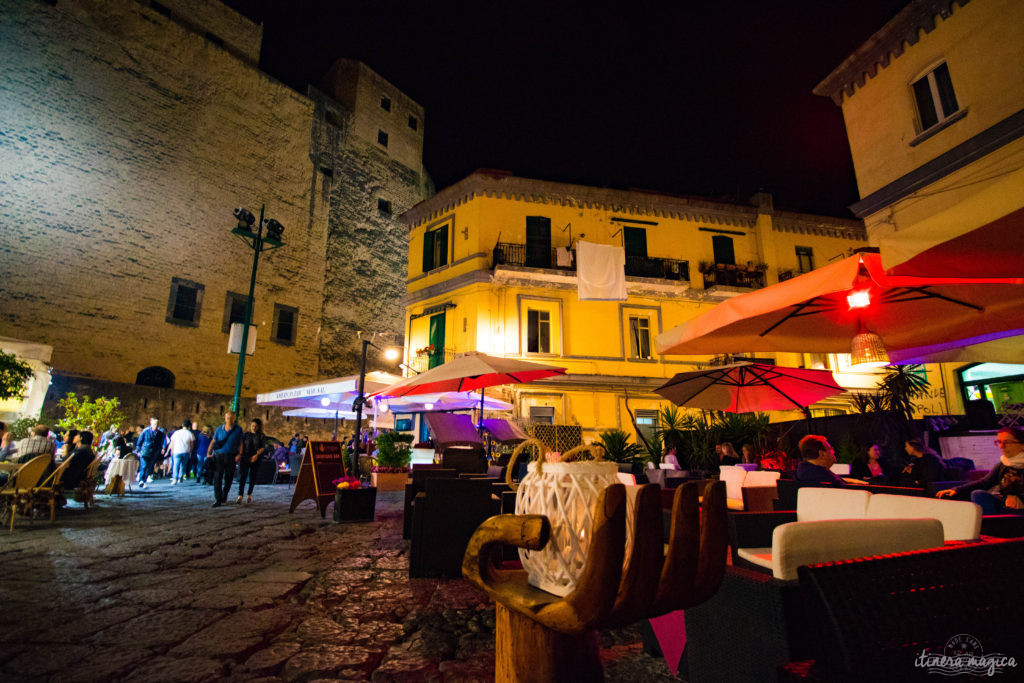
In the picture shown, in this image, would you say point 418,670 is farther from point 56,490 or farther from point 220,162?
point 220,162

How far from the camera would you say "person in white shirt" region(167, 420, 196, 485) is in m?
12.2

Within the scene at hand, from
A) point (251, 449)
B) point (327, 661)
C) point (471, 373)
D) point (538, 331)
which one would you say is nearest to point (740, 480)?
point (471, 373)

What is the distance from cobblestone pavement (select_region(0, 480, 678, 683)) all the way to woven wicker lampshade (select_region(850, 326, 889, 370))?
321cm

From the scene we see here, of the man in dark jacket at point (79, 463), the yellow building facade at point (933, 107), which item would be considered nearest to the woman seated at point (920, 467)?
the yellow building facade at point (933, 107)

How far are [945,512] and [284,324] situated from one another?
2144 cm

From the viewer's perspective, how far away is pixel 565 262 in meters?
16.4

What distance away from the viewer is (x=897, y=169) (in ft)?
30.0

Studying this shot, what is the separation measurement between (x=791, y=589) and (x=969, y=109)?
35.5 ft

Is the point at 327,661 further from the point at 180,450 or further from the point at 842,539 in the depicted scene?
the point at 180,450

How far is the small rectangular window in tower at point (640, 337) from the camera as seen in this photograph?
16703 millimetres

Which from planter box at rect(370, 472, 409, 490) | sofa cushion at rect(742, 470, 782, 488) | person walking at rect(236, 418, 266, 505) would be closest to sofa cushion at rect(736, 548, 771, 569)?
sofa cushion at rect(742, 470, 782, 488)

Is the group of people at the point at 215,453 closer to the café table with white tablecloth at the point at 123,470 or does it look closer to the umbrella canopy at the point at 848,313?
the café table with white tablecloth at the point at 123,470

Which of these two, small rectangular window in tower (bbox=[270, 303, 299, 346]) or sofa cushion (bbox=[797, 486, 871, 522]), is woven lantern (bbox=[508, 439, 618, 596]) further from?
small rectangular window in tower (bbox=[270, 303, 299, 346])

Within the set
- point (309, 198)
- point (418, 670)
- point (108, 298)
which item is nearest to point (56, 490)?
point (418, 670)
